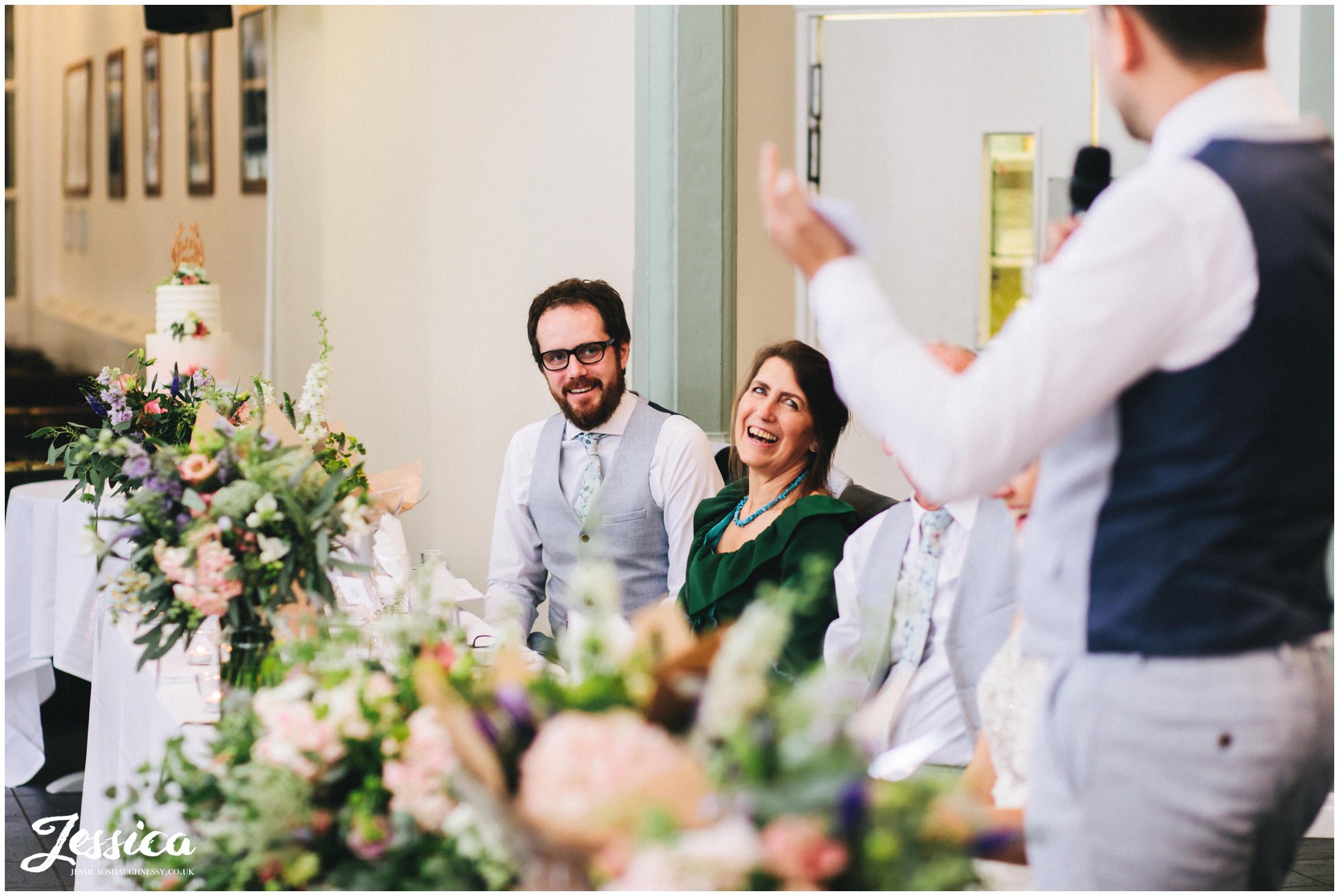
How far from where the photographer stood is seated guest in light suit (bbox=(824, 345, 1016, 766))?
2.17m

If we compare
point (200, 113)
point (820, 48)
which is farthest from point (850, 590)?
point (200, 113)

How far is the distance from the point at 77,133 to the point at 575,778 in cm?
878

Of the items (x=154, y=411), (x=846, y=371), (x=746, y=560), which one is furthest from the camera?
(x=154, y=411)

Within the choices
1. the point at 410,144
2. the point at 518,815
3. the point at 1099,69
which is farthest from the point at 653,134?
the point at 518,815

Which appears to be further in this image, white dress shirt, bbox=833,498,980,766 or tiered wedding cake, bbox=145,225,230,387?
tiered wedding cake, bbox=145,225,230,387

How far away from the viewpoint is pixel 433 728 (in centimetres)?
104

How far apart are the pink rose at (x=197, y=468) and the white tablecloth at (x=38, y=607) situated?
6.98 feet

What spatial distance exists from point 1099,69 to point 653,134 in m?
2.82

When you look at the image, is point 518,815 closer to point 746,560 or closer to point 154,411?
point 746,560

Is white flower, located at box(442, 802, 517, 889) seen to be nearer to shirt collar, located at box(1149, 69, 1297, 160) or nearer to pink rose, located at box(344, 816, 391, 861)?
pink rose, located at box(344, 816, 391, 861)

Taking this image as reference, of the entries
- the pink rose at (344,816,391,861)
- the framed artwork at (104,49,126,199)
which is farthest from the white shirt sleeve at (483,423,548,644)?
the framed artwork at (104,49,126,199)

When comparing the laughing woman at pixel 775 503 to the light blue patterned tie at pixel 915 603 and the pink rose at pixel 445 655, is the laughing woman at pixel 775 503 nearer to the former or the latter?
the light blue patterned tie at pixel 915 603

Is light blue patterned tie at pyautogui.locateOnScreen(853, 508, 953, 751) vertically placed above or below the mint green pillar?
below

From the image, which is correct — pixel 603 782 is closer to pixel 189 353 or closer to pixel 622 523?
pixel 622 523
